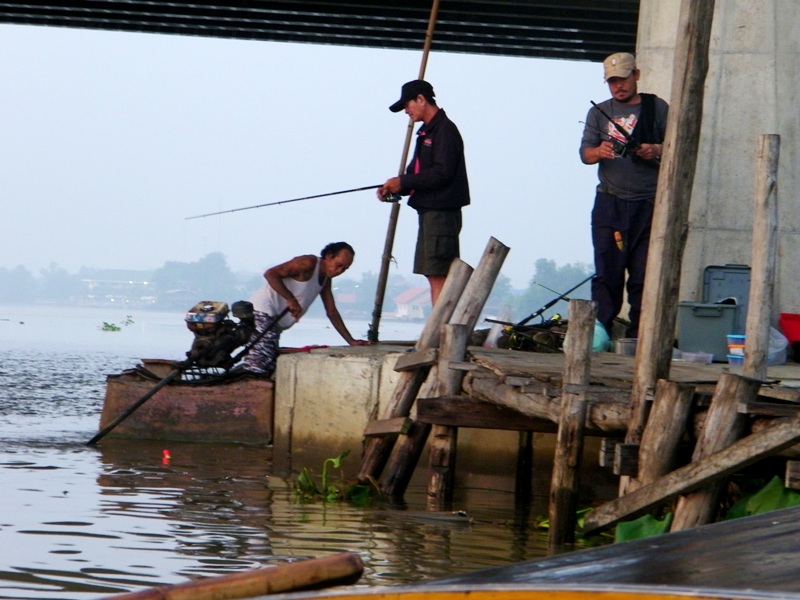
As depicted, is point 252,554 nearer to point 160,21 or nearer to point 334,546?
point 334,546

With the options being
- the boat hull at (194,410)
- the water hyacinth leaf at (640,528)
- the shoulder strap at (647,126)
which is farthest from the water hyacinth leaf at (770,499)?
the boat hull at (194,410)

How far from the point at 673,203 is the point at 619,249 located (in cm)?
298

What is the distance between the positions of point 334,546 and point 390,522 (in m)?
0.93

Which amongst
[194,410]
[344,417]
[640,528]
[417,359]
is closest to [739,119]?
[417,359]

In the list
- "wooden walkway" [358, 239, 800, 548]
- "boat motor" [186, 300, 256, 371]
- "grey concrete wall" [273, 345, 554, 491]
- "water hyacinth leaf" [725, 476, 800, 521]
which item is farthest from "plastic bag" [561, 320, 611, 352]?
"water hyacinth leaf" [725, 476, 800, 521]

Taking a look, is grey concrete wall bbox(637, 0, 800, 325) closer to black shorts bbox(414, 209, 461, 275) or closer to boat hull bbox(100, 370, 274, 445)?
black shorts bbox(414, 209, 461, 275)

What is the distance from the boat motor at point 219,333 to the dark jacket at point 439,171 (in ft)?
5.92

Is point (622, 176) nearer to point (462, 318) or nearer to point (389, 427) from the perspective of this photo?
point (462, 318)

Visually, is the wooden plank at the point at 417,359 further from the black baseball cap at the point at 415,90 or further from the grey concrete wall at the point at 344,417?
the black baseball cap at the point at 415,90

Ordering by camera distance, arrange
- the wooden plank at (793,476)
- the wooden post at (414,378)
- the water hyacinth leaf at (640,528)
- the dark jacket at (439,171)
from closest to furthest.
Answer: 1. the wooden plank at (793,476)
2. the water hyacinth leaf at (640,528)
3. the wooden post at (414,378)
4. the dark jacket at (439,171)

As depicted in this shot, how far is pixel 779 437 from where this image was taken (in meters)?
5.32

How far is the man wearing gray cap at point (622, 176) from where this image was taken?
343 inches

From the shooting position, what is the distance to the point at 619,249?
9.06 metres

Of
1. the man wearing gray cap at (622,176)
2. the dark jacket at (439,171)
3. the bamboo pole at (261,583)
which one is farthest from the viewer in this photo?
the dark jacket at (439,171)
